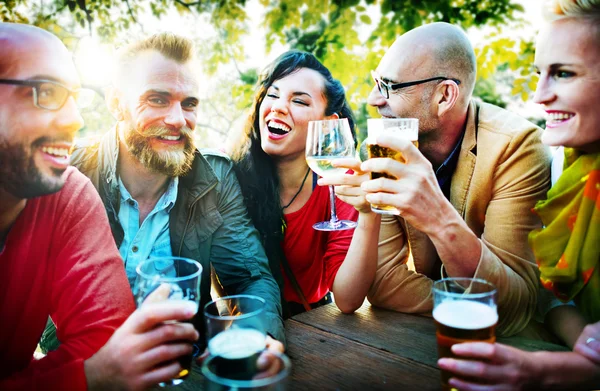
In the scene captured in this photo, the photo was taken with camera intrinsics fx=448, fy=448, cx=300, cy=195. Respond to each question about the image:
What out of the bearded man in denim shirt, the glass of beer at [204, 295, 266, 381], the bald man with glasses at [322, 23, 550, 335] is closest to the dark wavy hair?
the bearded man in denim shirt

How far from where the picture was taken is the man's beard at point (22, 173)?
1339 millimetres

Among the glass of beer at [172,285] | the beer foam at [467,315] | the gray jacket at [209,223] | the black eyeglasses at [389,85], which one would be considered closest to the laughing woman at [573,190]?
the beer foam at [467,315]

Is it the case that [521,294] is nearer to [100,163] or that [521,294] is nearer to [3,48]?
[100,163]

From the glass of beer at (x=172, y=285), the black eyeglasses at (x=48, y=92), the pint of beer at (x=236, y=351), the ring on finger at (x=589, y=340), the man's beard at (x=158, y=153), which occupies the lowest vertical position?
the ring on finger at (x=589, y=340)

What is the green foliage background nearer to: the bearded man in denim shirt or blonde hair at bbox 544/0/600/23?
the bearded man in denim shirt

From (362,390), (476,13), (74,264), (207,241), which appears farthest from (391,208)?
(476,13)

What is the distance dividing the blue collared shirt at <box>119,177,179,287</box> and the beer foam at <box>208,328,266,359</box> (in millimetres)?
895

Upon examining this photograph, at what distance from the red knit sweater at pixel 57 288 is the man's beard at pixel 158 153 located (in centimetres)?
51

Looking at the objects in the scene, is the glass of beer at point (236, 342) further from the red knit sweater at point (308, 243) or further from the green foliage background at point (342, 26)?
the green foliage background at point (342, 26)

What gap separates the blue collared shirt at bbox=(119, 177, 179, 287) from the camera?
198cm

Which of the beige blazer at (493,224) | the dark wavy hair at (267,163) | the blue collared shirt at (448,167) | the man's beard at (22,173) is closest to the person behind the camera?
the man's beard at (22,173)

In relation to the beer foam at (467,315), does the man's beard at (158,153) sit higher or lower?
higher

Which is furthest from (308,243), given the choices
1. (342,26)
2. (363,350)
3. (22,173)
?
(342,26)

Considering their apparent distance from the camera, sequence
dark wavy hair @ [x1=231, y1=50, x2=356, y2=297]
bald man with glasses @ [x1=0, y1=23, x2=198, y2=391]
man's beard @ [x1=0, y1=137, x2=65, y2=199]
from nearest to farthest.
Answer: bald man with glasses @ [x1=0, y1=23, x2=198, y2=391] → man's beard @ [x1=0, y1=137, x2=65, y2=199] → dark wavy hair @ [x1=231, y1=50, x2=356, y2=297]
